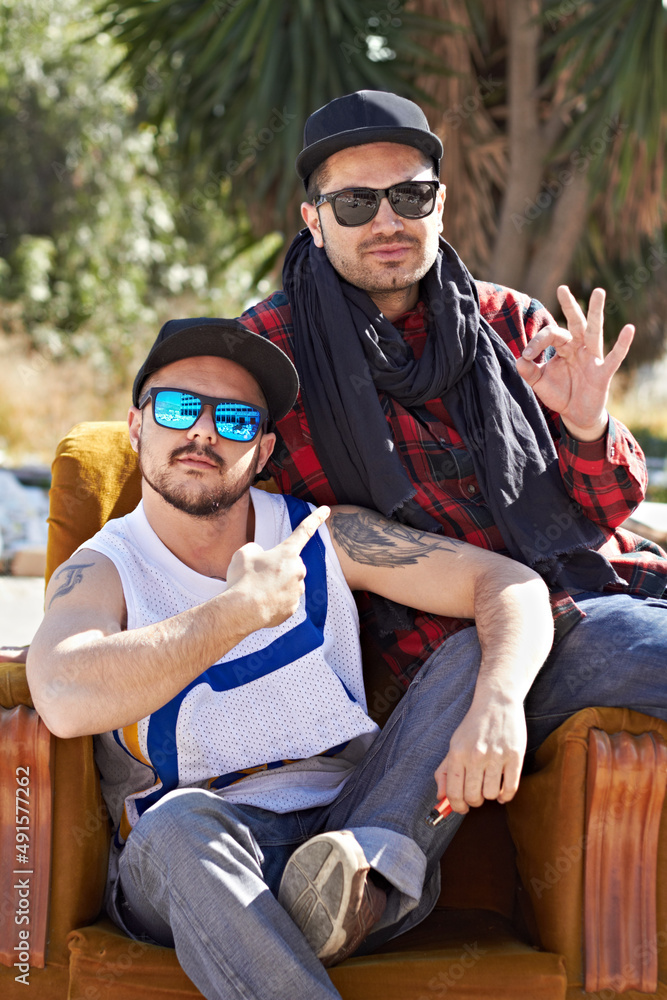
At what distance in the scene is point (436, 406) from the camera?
8.46ft

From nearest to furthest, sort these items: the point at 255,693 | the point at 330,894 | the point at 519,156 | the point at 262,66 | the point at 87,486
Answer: the point at 330,894
the point at 255,693
the point at 87,486
the point at 262,66
the point at 519,156

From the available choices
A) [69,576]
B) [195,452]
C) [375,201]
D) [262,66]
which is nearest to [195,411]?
[195,452]

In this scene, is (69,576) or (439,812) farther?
(69,576)

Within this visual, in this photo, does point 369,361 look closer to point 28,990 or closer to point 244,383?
point 244,383

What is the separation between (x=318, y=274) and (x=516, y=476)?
81 cm

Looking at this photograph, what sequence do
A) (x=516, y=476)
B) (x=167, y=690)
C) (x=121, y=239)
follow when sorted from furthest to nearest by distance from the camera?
(x=121, y=239) < (x=516, y=476) < (x=167, y=690)

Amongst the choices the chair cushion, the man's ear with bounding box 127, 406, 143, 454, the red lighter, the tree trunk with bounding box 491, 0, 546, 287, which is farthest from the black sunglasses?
the tree trunk with bounding box 491, 0, 546, 287

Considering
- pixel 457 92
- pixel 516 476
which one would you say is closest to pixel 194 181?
pixel 457 92

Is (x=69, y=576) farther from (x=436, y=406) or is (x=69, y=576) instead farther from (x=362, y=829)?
(x=436, y=406)

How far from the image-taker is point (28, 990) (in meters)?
1.82

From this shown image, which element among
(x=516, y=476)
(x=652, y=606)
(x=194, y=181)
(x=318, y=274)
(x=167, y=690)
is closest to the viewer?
(x=167, y=690)

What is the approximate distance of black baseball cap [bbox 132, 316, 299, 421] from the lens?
85.9 inches

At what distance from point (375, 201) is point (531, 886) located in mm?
1791

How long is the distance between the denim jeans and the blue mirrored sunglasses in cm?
71
